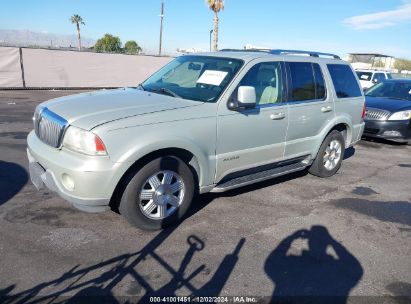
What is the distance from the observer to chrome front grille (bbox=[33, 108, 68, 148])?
3686 mm

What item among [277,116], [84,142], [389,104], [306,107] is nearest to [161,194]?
[84,142]

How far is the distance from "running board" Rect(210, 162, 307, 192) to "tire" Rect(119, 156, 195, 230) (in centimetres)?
44

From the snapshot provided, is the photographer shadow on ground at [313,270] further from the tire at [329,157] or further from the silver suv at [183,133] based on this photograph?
the tire at [329,157]

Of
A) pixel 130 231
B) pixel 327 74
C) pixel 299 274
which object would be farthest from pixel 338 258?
pixel 327 74

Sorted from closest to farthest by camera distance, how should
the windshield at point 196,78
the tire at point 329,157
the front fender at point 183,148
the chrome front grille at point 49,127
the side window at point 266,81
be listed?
the front fender at point 183,148 → the chrome front grille at point 49,127 → the windshield at point 196,78 → the side window at point 266,81 → the tire at point 329,157

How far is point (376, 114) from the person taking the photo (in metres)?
9.04

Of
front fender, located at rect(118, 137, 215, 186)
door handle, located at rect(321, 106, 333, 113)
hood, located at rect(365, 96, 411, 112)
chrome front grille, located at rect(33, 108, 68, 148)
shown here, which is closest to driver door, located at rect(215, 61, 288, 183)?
front fender, located at rect(118, 137, 215, 186)

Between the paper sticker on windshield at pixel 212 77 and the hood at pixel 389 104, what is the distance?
604 centimetres

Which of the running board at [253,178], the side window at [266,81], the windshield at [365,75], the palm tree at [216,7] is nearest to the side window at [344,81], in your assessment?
the side window at [266,81]

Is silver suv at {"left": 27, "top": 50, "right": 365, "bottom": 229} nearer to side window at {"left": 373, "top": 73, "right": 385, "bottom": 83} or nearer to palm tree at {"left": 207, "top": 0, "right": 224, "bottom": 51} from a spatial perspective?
side window at {"left": 373, "top": 73, "right": 385, "bottom": 83}

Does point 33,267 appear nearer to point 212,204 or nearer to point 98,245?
point 98,245

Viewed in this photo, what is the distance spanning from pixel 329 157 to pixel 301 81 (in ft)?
5.05

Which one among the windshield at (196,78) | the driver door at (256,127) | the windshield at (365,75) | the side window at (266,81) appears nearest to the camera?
the driver door at (256,127)

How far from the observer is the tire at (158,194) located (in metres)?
3.75
